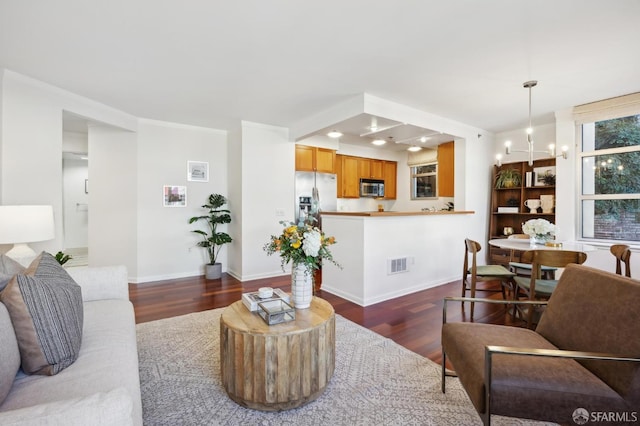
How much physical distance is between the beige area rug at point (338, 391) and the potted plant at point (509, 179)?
12.6ft

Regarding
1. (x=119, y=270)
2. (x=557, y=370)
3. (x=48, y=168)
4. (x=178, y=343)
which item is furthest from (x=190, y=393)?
(x=48, y=168)

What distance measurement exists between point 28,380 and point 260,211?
3687 mm

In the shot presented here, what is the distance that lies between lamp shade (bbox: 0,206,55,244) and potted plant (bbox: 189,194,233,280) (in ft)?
7.16

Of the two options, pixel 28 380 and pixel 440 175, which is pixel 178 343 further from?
pixel 440 175

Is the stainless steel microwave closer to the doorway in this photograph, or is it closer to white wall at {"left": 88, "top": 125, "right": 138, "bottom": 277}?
white wall at {"left": 88, "top": 125, "right": 138, "bottom": 277}

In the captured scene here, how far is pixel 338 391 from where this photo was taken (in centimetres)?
187

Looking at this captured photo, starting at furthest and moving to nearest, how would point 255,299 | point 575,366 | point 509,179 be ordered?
point 509,179 → point 255,299 → point 575,366

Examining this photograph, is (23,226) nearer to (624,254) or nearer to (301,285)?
(301,285)

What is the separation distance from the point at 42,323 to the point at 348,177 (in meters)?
5.52

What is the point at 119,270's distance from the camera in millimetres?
2254

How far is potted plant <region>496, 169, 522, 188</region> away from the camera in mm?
4942

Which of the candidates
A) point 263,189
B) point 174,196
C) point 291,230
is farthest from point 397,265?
point 174,196

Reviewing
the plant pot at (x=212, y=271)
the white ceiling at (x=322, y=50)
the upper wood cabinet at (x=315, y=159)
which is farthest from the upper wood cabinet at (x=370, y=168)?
the plant pot at (x=212, y=271)

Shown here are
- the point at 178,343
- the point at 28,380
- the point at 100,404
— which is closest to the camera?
the point at 100,404
